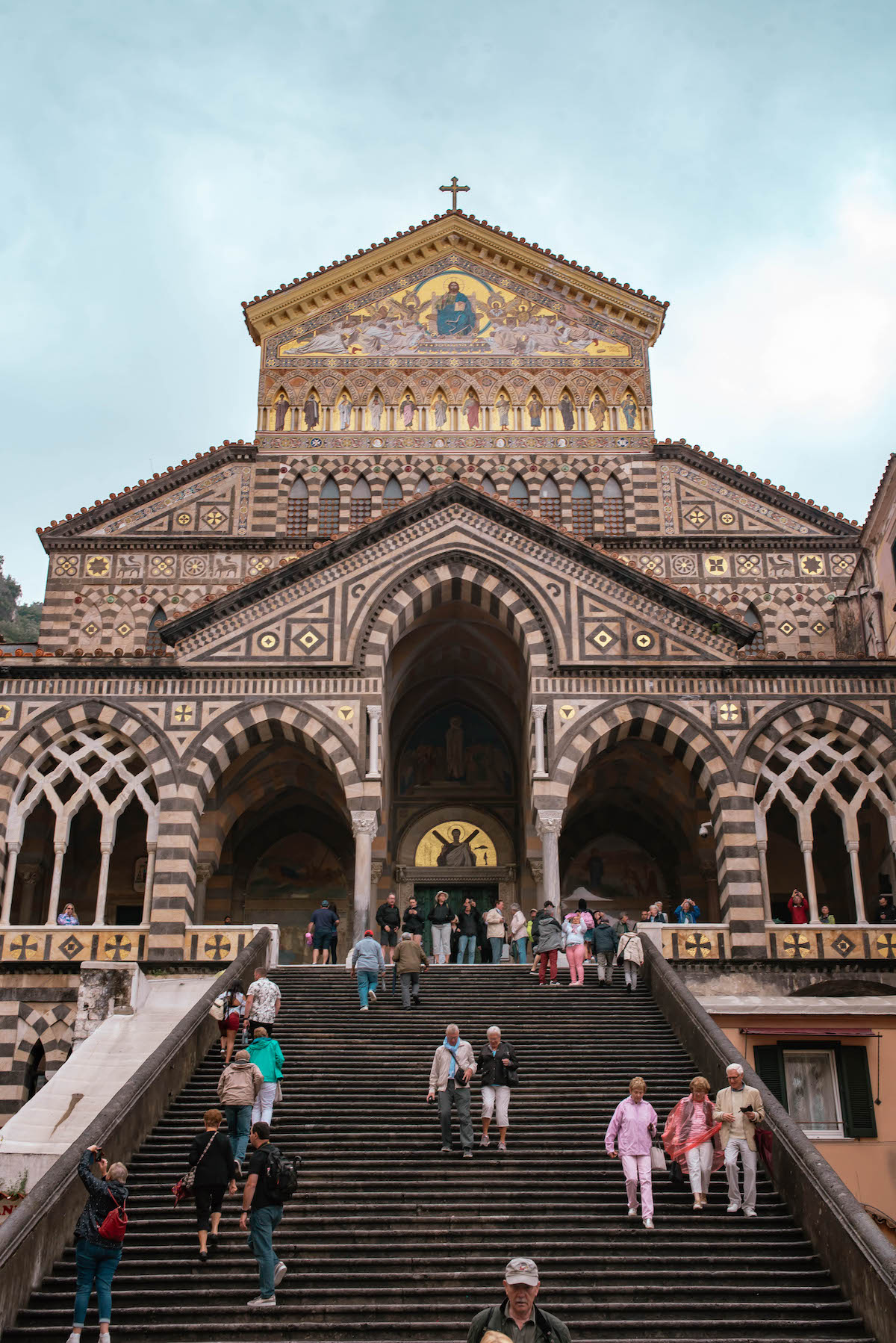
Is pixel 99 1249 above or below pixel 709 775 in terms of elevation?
below

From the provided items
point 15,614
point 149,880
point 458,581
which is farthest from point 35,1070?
point 15,614

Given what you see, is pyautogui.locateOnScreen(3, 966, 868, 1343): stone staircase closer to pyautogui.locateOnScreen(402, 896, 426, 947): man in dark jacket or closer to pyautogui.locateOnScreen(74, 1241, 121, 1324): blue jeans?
pyautogui.locateOnScreen(74, 1241, 121, 1324): blue jeans

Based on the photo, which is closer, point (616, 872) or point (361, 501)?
point (616, 872)

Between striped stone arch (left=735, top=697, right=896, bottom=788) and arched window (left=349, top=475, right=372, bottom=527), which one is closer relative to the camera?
striped stone arch (left=735, top=697, right=896, bottom=788)

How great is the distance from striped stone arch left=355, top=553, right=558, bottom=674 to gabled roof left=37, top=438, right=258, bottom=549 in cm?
987

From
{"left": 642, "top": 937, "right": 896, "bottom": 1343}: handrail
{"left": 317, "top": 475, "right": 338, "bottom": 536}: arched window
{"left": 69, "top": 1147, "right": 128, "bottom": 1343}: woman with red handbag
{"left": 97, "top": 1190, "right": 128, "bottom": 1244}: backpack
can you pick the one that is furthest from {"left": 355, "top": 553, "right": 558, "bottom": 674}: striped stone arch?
{"left": 97, "top": 1190, "right": 128, "bottom": 1244}: backpack

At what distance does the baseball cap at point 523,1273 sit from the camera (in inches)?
310

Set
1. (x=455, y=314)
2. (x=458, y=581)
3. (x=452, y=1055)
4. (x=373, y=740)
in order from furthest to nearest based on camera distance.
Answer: (x=455, y=314)
(x=458, y=581)
(x=373, y=740)
(x=452, y=1055)

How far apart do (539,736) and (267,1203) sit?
1675 centimetres

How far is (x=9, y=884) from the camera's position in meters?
27.4

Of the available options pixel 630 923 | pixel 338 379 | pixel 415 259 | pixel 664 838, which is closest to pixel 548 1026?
pixel 630 923

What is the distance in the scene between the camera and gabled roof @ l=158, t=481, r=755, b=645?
29.5 meters

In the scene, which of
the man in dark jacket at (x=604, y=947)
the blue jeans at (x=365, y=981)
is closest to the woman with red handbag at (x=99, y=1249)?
the blue jeans at (x=365, y=981)

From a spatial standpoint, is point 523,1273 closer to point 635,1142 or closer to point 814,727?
point 635,1142
